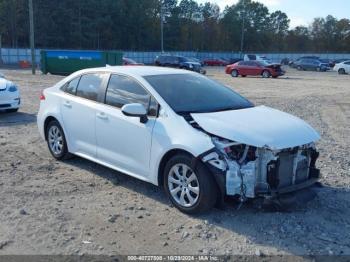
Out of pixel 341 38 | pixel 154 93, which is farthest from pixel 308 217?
pixel 341 38

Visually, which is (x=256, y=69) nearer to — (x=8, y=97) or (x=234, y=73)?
(x=234, y=73)

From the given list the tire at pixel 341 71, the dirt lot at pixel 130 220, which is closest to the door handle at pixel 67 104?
the dirt lot at pixel 130 220

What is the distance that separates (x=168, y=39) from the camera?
105 m

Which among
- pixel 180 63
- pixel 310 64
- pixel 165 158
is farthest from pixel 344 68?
pixel 165 158

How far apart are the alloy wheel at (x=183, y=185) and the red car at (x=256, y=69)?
3107 cm

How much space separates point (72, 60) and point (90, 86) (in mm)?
26005

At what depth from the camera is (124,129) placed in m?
5.81

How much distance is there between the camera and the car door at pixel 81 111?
6.44 metres

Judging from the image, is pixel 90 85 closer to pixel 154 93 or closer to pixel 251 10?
pixel 154 93

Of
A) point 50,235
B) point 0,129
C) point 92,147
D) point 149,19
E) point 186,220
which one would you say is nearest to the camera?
point 50,235

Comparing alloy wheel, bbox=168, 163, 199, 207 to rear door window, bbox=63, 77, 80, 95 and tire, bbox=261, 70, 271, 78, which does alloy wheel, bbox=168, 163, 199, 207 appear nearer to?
rear door window, bbox=63, 77, 80, 95

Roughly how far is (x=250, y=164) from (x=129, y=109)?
5.14 feet

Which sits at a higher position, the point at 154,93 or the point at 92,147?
the point at 154,93

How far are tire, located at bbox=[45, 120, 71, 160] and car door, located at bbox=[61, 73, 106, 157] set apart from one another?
23cm
